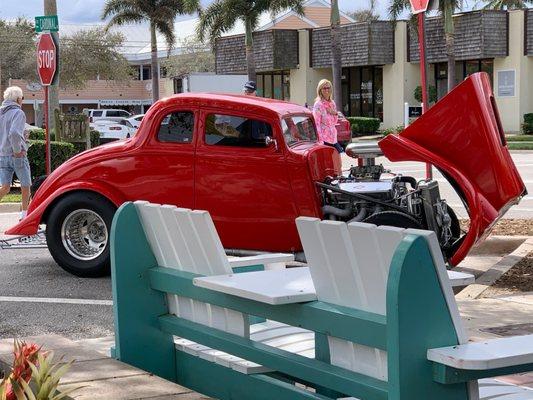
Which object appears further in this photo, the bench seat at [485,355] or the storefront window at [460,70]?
the storefront window at [460,70]

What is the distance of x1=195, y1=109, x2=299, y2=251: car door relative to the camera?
9047mm

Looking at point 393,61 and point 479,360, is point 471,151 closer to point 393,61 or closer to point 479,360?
point 479,360

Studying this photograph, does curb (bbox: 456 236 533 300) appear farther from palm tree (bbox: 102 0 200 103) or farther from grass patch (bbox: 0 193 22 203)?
palm tree (bbox: 102 0 200 103)

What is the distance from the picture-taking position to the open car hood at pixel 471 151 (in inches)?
319

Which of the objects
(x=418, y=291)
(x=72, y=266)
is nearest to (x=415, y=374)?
(x=418, y=291)

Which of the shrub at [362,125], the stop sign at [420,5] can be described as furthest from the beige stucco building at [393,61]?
the stop sign at [420,5]

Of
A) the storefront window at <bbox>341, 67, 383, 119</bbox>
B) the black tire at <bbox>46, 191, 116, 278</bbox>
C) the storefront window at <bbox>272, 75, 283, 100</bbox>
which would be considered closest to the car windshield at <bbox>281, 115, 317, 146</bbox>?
the black tire at <bbox>46, 191, 116, 278</bbox>

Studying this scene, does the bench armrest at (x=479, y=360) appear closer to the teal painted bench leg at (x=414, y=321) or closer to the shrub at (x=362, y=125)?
the teal painted bench leg at (x=414, y=321)

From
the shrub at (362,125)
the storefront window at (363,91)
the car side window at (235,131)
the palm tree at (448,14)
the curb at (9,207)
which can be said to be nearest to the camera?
the car side window at (235,131)

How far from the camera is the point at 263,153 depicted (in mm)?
9180

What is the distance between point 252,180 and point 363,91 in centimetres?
4558

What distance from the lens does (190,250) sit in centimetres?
444

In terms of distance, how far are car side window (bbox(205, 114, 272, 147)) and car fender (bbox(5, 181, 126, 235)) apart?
107 cm

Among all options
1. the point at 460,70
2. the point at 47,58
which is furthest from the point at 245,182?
the point at 460,70
